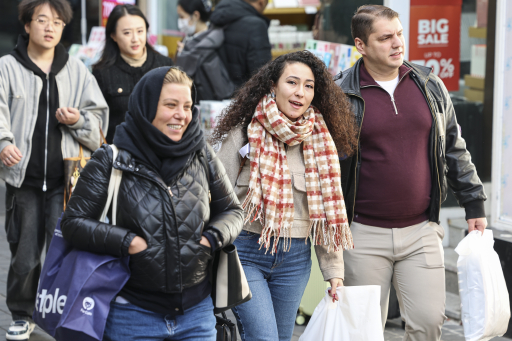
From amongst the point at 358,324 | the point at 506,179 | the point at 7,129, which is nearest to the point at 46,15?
the point at 7,129

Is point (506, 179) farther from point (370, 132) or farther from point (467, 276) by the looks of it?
point (370, 132)

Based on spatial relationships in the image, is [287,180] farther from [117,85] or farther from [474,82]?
[474,82]

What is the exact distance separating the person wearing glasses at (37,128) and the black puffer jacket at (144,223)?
76.8 inches

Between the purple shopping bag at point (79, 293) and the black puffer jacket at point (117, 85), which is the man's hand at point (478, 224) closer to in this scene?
the purple shopping bag at point (79, 293)

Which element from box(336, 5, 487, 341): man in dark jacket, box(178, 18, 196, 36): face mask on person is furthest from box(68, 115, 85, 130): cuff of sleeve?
box(178, 18, 196, 36): face mask on person

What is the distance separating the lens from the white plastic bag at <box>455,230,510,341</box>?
373 centimetres

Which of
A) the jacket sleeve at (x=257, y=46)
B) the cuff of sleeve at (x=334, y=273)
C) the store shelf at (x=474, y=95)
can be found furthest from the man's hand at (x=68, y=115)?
the store shelf at (x=474, y=95)

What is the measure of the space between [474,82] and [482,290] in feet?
10.2

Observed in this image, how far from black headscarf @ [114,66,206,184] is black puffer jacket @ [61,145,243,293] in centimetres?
4

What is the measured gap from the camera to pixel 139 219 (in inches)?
102

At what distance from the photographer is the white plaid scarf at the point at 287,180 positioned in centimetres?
330

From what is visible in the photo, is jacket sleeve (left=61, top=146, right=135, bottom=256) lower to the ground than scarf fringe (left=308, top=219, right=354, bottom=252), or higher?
higher

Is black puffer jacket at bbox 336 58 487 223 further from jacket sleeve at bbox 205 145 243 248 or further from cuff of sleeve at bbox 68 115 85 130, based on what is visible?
cuff of sleeve at bbox 68 115 85 130

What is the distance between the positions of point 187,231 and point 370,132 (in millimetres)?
1333
